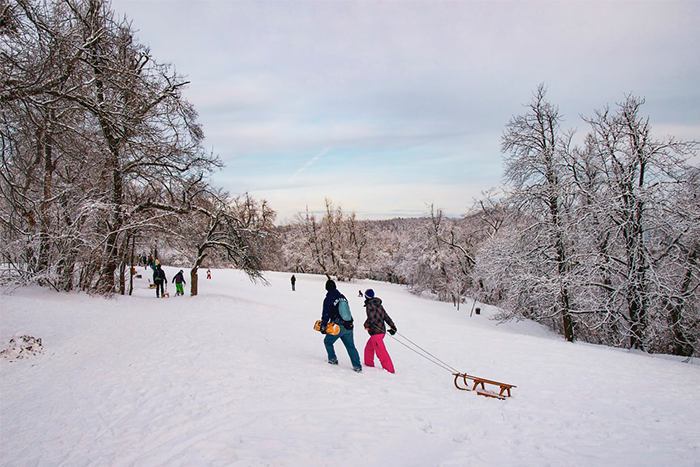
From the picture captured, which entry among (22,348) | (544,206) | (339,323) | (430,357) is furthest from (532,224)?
(22,348)

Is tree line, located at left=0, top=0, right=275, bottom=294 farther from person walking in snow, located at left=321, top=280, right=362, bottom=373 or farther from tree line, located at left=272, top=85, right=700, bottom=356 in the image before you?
tree line, located at left=272, top=85, right=700, bottom=356

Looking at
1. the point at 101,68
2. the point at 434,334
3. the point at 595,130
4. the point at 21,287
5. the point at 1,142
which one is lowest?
the point at 434,334

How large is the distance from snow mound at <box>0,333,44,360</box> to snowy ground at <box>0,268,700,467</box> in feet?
0.71

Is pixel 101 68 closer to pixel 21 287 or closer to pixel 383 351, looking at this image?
pixel 383 351

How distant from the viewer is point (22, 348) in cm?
754

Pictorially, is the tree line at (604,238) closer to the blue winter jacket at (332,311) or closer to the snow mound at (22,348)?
the blue winter jacket at (332,311)

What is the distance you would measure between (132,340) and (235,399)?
17.7 ft

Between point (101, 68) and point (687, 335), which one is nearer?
point (101, 68)

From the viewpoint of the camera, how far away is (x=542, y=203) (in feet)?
51.1

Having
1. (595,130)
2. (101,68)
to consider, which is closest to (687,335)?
(595,130)

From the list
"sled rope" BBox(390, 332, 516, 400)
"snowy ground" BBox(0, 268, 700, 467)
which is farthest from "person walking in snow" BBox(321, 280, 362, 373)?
"sled rope" BBox(390, 332, 516, 400)

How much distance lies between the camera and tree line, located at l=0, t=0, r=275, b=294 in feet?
18.5

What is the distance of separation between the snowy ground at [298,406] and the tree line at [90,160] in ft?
11.4

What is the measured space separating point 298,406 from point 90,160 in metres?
12.6
